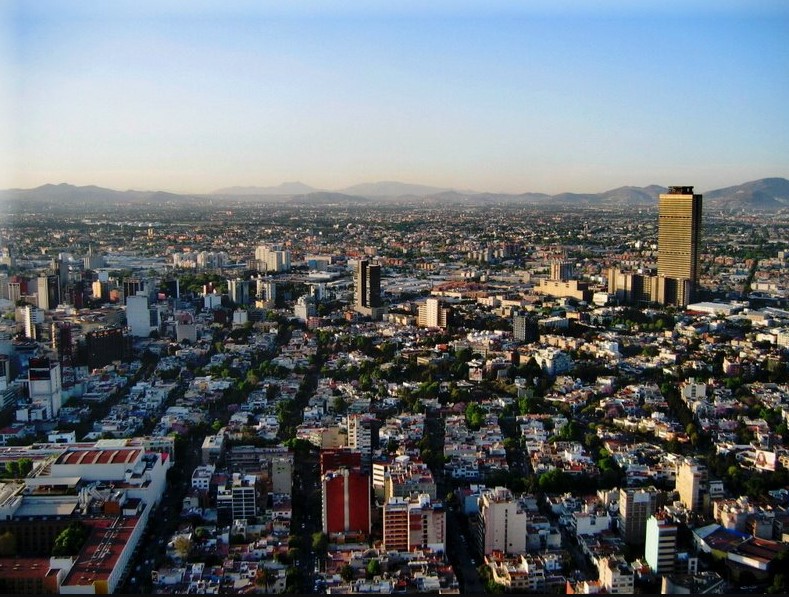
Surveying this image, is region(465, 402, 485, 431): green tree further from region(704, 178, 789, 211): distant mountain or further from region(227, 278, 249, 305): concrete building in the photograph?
region(227, 278, 249, 305): concrete building

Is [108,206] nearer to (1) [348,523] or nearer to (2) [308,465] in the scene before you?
(2) [308,465]

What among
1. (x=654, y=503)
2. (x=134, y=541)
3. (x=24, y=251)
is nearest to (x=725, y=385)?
(x=654, y=503)

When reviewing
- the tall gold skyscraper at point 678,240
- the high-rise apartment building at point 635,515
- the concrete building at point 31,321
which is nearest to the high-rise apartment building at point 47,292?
the concrete building at point 31,321

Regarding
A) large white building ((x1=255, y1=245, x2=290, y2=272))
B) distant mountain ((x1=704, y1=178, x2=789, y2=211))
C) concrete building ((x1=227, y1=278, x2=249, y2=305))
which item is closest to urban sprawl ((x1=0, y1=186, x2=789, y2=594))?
concrete building ((x1=227, y1=278, x2=249, y2=305))

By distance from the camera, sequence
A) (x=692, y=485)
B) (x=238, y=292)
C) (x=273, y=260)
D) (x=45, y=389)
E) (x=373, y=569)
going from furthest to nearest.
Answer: (x=273, y=260) → (x=238, y=292) → (x=45, y=389) → (x=692, y=485) → (x=373, y=569)

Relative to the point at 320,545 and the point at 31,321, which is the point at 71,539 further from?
the point at 31,321

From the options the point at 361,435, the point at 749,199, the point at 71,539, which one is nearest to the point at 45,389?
the point at 361,435
